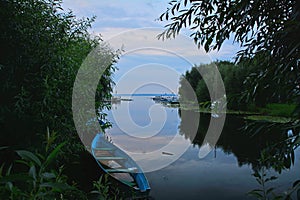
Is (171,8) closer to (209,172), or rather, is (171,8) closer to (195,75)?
(209,172)

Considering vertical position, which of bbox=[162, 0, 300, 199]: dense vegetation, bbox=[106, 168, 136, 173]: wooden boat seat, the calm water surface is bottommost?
the calm water surface

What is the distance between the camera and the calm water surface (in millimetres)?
4332

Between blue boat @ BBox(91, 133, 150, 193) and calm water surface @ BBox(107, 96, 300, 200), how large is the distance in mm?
493

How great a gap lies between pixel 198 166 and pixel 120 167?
2.44 metres

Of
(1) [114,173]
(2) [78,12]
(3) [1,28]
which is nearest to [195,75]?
(1) [114,173]

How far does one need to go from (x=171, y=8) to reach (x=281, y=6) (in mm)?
515

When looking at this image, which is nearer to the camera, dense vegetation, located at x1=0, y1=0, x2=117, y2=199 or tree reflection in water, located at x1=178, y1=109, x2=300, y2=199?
tree reflection in water, located at x1=178, y1=109, x2=300, y2=199

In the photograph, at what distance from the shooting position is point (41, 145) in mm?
2195

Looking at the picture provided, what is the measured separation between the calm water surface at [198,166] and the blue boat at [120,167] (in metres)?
0.49

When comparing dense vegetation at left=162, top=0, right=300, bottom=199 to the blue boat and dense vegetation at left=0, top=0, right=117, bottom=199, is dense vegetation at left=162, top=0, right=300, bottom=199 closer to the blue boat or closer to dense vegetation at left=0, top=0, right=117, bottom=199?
dense vegetation at left=0, top=0, right=117, bottom=199

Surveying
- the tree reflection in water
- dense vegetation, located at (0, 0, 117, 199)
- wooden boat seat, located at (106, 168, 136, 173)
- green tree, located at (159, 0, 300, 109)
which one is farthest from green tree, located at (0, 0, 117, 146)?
the tree reflection in water

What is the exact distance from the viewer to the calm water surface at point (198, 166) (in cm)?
433

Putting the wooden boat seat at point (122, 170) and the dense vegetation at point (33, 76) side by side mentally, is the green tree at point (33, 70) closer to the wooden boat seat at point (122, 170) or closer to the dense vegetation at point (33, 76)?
the dense vegetation at point (33, 76)

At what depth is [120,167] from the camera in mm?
3826
